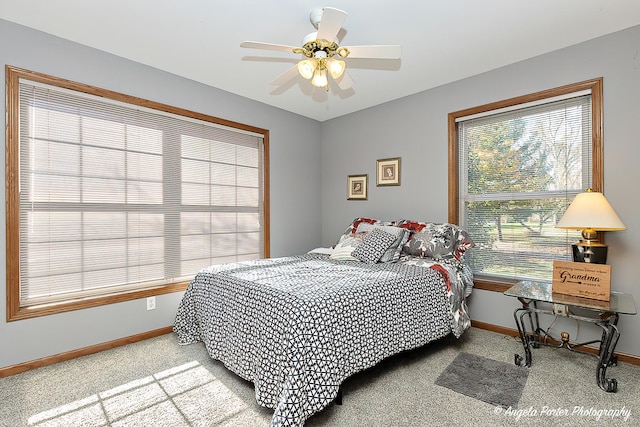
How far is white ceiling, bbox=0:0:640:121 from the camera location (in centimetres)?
212

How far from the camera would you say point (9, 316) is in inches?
90.4

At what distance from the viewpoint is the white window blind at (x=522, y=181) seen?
2729mm

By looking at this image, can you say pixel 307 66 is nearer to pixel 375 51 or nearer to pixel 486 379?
pixel 375 51

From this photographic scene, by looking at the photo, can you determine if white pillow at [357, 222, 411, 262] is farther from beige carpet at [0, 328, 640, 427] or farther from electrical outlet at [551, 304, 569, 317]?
electrical outlet at [551, 304, 569, 317]

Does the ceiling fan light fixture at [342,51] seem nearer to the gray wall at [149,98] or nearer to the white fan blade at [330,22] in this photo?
the white fan blade at [330,22]

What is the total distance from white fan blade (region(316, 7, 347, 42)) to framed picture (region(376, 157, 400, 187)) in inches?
80.6

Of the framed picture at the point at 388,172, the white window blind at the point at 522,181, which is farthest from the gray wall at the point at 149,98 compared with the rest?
the white window blind at the point at 522,181

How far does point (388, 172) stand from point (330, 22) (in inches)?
90.0

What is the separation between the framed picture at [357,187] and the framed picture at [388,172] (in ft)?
0.63

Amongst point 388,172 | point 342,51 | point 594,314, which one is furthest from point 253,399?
point 388,172

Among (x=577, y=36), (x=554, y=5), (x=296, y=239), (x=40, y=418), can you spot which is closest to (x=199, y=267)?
(x=296, y=239)

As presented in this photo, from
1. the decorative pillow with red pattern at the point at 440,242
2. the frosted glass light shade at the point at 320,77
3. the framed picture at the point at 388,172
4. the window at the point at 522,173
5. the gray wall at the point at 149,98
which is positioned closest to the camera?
the frosted glass light shade at the point at 320,77

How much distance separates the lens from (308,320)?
172 centimetres

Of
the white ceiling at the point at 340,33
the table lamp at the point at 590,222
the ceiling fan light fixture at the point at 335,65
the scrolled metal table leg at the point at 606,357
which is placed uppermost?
the white ceiling at the point at 340,33
